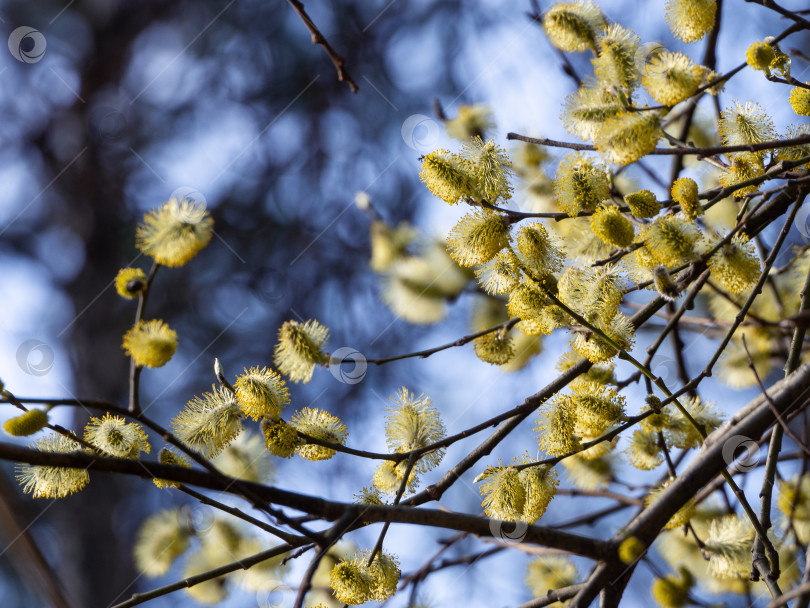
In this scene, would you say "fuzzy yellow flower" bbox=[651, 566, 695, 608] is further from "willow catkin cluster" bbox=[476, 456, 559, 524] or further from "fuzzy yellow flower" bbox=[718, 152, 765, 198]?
"fuzzy yellow flower" bbox=[718, 152, 765, 198]

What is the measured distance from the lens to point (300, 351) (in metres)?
0.66

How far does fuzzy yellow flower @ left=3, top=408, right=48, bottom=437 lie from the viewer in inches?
18.8

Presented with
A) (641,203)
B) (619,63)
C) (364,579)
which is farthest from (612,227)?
(364,579)

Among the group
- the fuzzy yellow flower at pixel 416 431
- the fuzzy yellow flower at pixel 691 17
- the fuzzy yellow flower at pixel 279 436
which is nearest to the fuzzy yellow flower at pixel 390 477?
the fuzzy yellow flower at pixel 416 431

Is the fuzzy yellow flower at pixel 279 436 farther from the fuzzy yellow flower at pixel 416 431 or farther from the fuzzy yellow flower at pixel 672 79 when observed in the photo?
the fuzzy yellow flower at pixel 672 79

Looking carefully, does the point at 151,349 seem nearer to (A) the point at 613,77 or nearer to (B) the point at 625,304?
(A) the point at 613,77

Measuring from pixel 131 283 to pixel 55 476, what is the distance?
203 mm

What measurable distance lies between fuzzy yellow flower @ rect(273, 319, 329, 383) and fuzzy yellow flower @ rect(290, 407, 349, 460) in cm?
4

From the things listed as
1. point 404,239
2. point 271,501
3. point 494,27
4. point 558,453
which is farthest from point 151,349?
point 494,27

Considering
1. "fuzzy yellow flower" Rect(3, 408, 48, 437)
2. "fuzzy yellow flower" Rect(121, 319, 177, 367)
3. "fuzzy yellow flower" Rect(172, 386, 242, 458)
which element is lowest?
"fuzzy yellow flower" Rect(3, 408, 48, 437)

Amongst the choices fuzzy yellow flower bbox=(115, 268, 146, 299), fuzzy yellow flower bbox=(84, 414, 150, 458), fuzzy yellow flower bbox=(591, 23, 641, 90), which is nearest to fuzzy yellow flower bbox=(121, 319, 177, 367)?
fuzzy yellow flower bbox=(115, 268, 146, 299)

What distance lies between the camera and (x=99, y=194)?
2289 mm

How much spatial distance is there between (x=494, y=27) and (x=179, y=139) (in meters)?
1.06

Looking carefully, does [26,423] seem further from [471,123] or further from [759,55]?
[471,123]
